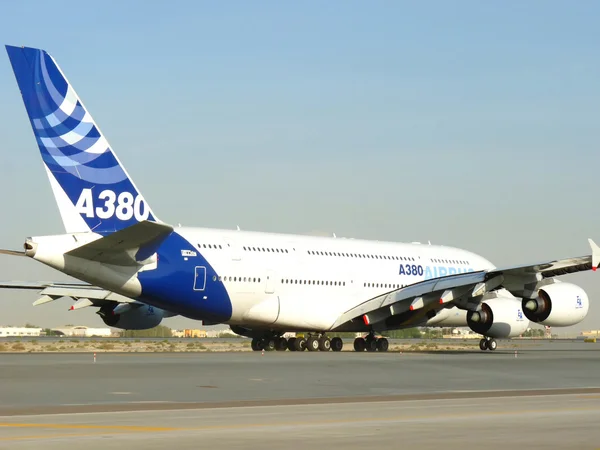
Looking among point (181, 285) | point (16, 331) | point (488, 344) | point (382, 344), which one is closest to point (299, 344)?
point (382, 344)

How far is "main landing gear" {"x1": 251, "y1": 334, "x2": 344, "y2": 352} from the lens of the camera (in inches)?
1623

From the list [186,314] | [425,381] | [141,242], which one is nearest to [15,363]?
[141,242]

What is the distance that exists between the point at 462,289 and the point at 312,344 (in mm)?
6625

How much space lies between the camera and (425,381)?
22.6 meters

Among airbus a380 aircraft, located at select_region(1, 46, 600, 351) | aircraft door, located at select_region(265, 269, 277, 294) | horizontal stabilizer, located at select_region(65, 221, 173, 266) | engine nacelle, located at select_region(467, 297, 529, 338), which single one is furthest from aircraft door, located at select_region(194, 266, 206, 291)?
engine nacelle, located at select_region(467, 297, 529, 338)

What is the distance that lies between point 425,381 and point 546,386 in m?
2.71

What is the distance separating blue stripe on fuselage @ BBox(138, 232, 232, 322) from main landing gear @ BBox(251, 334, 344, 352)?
5365 millimetres

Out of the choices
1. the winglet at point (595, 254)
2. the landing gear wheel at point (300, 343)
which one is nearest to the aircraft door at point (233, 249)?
the landing gear wheel at point (300, 343)

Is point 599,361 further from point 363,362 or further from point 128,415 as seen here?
point 128,415

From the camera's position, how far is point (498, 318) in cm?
4128

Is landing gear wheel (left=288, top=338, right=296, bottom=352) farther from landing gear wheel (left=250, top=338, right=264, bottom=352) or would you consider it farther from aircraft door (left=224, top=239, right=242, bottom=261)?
aircraft door (left=224, top=239, right=242, bottom=261)

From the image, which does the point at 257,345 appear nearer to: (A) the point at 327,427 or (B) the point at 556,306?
(B) the point at 556,306

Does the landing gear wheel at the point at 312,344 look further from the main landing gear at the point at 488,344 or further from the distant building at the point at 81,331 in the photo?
the distant building at the point at 81,331

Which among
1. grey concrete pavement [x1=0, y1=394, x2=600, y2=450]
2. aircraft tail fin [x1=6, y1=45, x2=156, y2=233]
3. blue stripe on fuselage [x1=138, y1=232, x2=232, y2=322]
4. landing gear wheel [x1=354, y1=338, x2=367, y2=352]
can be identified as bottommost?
grey concrete pavement [x1=0, y1=394, x2=600, y2=450]
